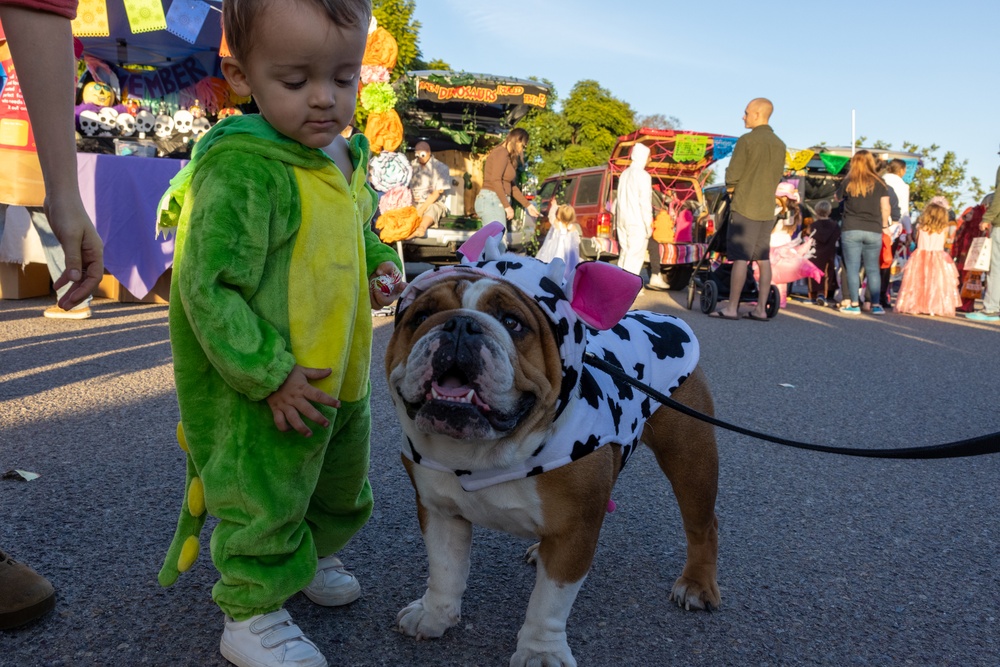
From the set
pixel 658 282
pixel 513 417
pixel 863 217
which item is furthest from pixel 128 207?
pixel 658 282

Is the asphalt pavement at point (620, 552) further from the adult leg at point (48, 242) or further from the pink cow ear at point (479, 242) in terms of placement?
the adult leg at point (48, 242)

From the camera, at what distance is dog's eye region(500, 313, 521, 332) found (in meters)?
1.71

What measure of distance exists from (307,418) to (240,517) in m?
0.27

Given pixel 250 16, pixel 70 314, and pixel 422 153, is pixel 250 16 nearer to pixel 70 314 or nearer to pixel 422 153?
pixel 70 314

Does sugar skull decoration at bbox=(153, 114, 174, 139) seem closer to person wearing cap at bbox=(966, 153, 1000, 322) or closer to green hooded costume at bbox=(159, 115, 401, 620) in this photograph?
green hooded costume at bbox=(159, 115, 401, 620)

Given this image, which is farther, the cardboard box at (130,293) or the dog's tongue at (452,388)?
the cardboard box at (130,293)

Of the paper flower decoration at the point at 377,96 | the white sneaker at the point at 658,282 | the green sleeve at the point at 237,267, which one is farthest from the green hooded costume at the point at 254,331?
the white sneaker at the point at 658,282

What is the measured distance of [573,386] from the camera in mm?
1790

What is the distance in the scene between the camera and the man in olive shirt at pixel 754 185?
27.0 ft

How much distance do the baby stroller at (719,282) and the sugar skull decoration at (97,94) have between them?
7246 mm

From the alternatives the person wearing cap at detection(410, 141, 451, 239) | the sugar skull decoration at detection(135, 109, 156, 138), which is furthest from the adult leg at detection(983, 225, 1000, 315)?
the sugar skull decoration at detection(135, 109, 156, 138)

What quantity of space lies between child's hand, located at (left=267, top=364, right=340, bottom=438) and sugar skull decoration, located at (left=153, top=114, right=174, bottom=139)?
27.1 ft

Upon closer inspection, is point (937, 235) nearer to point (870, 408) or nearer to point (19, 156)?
point (870, 408)

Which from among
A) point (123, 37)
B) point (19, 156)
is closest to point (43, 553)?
point (19, 156)
